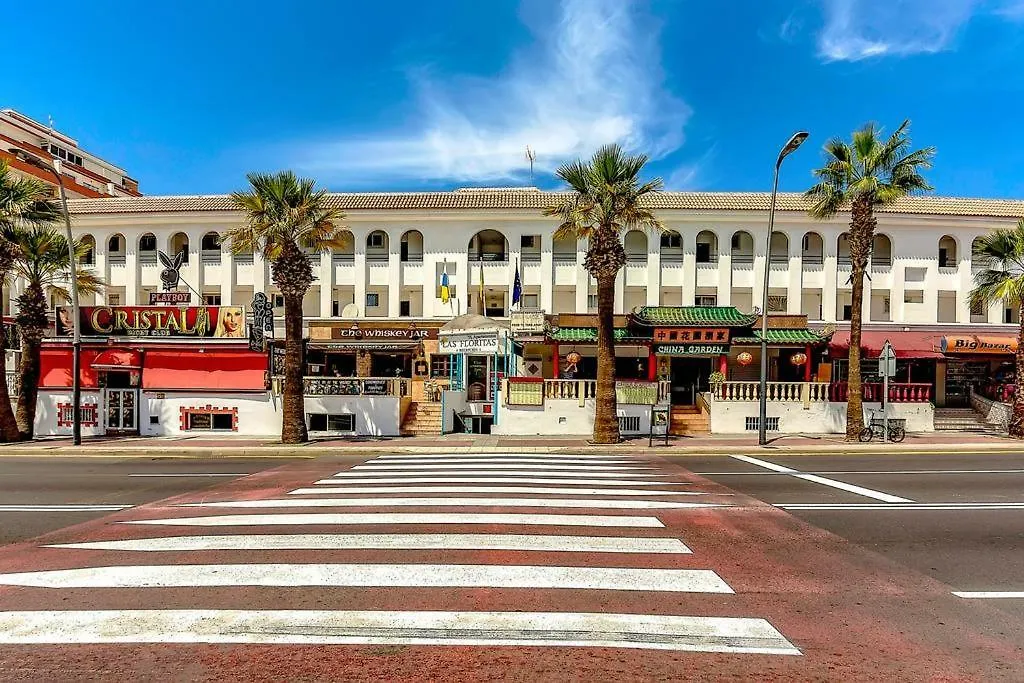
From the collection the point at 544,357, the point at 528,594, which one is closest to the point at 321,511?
the point at 528,594

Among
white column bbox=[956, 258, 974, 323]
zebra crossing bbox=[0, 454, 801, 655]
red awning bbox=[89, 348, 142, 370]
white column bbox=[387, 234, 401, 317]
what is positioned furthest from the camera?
white column bbox=[387, 234, 401, 317]

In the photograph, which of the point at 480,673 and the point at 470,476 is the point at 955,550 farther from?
the point at 470,476

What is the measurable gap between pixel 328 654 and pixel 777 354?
2724 centimetres

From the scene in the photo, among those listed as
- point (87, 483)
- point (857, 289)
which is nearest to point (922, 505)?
point (857, 289)

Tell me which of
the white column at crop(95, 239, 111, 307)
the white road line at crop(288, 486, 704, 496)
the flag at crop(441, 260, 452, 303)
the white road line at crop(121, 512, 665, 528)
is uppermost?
the white column at crop(95, 239, 111, 307)

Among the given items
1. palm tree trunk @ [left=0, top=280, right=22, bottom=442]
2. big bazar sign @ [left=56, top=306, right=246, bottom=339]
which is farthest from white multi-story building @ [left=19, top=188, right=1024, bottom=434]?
palm tree trunk @ [left=0, top=280, right=22, bottom=442]

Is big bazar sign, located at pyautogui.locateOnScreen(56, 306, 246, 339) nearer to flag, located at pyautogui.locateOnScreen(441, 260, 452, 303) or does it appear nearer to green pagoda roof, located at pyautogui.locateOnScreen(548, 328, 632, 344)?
flag, located at pyautogui.locateOnScreen(441, 260, 452, 303)

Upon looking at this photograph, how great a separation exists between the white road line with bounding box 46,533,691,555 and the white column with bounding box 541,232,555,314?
21944mm

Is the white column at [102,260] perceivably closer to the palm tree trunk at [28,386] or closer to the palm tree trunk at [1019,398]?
the palm tree trunk at [28,386]

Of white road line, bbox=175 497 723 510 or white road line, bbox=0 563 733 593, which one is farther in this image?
white road line, bbox=175 497 723 510

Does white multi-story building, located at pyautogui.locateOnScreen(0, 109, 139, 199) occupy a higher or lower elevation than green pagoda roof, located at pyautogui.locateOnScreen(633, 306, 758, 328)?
higher

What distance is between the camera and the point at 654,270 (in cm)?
2911

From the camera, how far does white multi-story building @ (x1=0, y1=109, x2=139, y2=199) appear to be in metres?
46.6

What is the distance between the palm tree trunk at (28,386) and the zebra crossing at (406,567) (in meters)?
17.8
